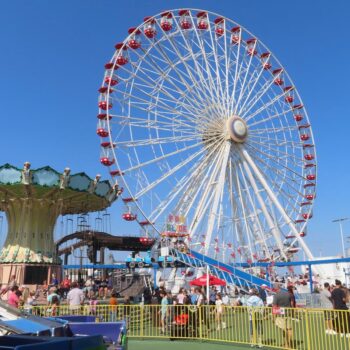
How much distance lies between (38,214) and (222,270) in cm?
945

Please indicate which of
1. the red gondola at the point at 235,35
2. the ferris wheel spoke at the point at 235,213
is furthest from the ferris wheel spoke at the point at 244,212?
the red gondola at the point at 235,35

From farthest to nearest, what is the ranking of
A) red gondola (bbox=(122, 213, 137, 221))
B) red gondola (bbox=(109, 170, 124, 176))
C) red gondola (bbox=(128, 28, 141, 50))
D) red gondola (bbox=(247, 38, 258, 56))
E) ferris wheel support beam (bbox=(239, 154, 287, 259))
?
red gondola (bbox=(247, 38, 258, 56)), ferris wheel support beam (bbox=(239, 154, 287, 259)), red gondola (bbox=(128, 28, 141, 50)), red gondola (bbox=(109, 170, 124, 176)), red gondola (bbox=(122, 213, 137, 221))

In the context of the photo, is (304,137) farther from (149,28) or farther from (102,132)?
(102,132)

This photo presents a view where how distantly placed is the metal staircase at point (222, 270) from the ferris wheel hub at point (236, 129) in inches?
278

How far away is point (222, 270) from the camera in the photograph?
877 inches

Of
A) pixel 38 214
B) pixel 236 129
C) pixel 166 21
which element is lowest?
pixel 38 214

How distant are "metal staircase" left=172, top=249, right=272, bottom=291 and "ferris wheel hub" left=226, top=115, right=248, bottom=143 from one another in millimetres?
7061

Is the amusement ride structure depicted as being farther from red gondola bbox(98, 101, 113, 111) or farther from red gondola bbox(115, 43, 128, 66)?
red gondola bbox(115, 43, 128, 66)

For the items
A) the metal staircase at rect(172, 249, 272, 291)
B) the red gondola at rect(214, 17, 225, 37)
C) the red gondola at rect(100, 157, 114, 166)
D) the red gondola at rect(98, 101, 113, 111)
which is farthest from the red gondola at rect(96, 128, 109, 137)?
the red gondola at rect(214, 17, 225, 37)

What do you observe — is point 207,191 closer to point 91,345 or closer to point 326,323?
point 326,323

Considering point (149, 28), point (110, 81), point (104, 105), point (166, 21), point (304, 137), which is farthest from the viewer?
point (304, 137)

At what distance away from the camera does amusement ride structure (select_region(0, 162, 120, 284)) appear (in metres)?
20.3

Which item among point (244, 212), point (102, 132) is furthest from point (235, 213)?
point (102, 132)

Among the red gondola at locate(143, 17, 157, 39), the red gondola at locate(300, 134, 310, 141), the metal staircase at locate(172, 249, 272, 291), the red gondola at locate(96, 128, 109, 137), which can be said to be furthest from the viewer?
the red gondola at locate(300, 134, 310, 141)
